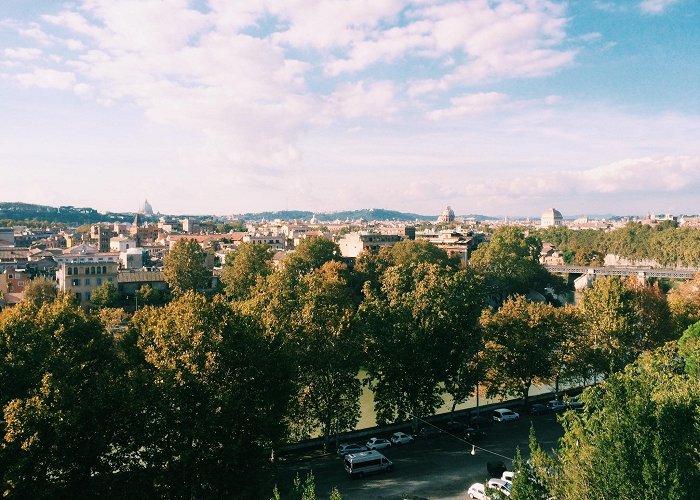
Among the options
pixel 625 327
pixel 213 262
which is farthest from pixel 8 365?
pixel 213 262

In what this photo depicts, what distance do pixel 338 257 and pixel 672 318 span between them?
37.3 m

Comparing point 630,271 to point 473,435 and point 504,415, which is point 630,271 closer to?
point 504,415

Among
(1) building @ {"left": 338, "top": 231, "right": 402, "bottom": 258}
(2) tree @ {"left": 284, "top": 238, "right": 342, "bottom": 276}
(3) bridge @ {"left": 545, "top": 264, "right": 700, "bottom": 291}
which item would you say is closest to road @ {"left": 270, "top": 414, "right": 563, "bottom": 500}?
(2) tree @ {"left": 284, "top": 238, "right": 342, "bottom": 276}

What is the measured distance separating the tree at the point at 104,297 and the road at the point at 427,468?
34838mm

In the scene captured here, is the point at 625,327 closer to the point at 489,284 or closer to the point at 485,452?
the point at 485,452

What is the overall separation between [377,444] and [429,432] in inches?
119

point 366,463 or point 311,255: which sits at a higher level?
point 311,255

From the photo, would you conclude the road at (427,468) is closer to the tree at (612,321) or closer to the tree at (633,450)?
the tree at (612,321)

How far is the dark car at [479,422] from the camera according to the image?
2591 cm

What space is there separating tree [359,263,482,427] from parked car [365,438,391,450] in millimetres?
1070

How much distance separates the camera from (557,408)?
28.3m

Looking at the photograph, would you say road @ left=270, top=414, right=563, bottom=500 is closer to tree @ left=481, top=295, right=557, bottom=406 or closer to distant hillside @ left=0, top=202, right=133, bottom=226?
tree @ left=481, top=295, right=557, bottom=406

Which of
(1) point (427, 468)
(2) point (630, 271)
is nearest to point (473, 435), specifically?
(1) point (427, 468)

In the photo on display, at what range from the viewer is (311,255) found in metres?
61.4
